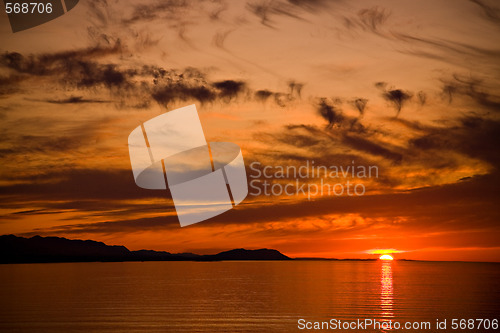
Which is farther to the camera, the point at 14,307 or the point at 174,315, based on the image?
the point at 14,307

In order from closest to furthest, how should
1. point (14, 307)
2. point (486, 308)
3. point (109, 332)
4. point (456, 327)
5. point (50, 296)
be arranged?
point (109, 332)
point (456, 327)
point (14, 307)
point (486, 308)
point (50, 296)

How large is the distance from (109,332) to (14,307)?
20.4m

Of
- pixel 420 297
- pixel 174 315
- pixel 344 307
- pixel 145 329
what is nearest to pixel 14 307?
pixel 174 315

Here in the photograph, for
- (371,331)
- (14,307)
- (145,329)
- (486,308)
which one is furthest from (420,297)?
(14,307)

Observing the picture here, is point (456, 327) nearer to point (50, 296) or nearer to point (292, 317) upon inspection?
point (292, 317)

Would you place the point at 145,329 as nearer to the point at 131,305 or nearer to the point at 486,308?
the point at 131,305

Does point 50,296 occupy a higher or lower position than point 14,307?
lower

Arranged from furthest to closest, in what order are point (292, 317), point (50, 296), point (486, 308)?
point (50, 296)
point (486, 308)
point (292, 317)

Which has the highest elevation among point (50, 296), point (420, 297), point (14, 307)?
point (14, 307)

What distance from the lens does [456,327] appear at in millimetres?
43406

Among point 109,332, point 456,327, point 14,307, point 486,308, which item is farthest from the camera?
point 486,308

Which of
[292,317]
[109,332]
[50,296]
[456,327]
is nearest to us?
[109,332]

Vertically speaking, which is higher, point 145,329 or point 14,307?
point 145,329

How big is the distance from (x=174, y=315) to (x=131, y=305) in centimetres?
982
